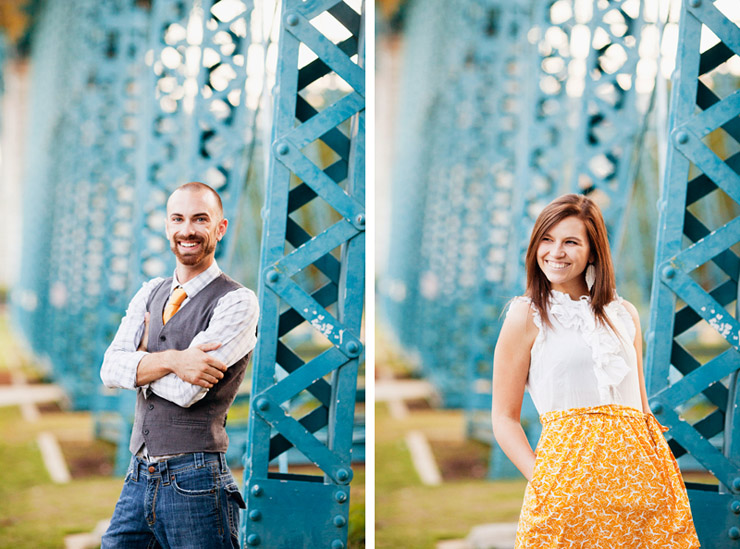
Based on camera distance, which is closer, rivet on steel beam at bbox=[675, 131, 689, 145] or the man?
the man

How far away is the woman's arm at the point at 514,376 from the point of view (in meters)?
2.37

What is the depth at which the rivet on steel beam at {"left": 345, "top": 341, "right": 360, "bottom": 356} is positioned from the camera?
2.95m

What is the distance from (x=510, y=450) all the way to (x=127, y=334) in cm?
143

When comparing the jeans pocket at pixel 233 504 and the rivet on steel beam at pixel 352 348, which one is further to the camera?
the rivet on steel beam at pixel 352 348

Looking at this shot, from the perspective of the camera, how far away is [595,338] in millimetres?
2346

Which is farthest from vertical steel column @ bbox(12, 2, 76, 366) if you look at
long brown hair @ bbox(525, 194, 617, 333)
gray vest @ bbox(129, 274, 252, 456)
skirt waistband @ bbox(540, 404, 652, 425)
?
skirt waistband @ bbox(540, 404, 652, 425)

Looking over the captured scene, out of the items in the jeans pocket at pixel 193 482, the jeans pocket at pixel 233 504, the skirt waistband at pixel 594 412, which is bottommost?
the jeans pocket at pixel 233 504

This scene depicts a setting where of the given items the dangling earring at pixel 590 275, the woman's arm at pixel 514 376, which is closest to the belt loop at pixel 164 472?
the woman's arm at pixel 514 376

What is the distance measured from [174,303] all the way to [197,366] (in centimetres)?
32

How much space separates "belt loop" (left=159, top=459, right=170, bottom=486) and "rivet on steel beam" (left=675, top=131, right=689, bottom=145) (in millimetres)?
2428

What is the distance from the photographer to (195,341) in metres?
2.52

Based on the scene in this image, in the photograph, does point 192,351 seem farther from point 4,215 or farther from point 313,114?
point 4,215

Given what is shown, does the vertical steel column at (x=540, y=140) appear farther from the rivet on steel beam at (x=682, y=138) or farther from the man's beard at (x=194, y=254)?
the man's beard at (x=194, y=254)

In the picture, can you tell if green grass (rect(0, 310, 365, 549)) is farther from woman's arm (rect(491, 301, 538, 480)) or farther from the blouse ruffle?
the blouse ruffle
